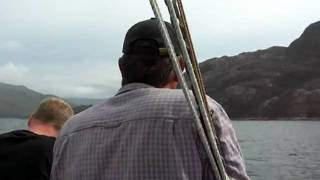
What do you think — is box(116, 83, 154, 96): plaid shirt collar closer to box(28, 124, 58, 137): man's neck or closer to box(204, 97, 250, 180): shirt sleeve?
box(204, 97, 250, 180): shirt sleeve

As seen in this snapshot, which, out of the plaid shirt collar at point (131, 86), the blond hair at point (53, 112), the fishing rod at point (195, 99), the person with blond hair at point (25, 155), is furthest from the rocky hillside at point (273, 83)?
the fishing rod at point (195, 99)

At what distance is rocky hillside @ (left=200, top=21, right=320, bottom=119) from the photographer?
563 ft

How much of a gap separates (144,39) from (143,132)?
42cm

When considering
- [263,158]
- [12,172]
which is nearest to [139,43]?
[12,172]

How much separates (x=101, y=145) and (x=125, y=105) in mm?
202

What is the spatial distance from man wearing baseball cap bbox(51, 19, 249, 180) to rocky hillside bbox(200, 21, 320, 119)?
167 m

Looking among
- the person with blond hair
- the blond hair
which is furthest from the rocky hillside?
the person with blond hair

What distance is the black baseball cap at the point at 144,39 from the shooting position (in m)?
2.72

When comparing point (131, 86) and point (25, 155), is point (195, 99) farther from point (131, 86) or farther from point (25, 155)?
point (25, 155)

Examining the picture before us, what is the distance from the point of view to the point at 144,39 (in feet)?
9.02

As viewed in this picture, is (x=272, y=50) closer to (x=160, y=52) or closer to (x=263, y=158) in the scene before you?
(x=263, y=158)

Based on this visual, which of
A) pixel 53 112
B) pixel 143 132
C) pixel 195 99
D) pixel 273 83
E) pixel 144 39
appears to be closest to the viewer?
pixel 195 99

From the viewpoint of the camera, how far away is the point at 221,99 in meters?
179

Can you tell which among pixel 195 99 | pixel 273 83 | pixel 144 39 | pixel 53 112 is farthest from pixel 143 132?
pixel 273 83
